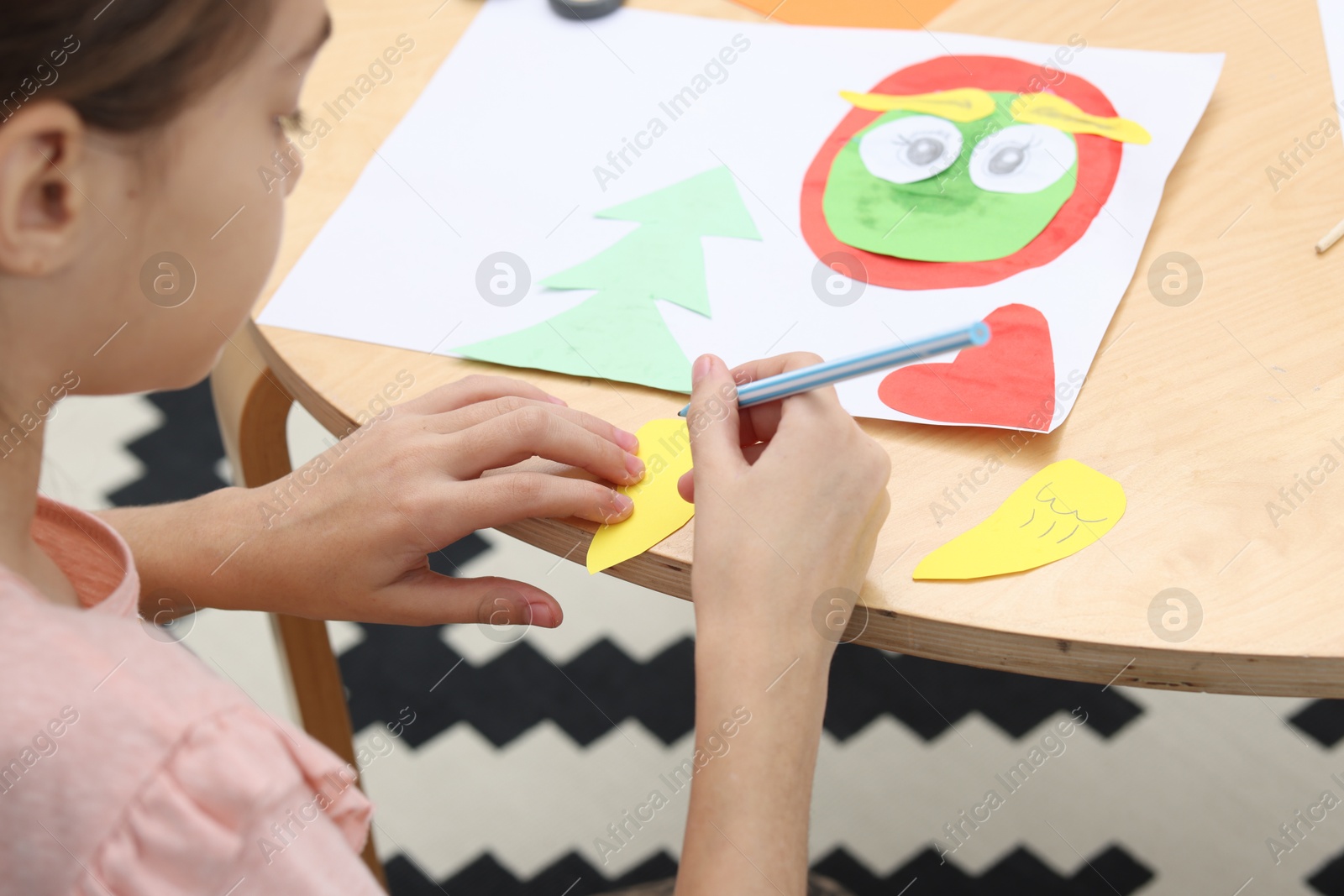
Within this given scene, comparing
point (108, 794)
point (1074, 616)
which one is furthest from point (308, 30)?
point (1074, 616)

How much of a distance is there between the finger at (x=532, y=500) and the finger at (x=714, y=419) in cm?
5

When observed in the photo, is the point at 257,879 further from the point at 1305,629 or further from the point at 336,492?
the point at 1305,629

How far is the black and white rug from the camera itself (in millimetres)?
1134

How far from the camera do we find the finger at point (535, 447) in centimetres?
60

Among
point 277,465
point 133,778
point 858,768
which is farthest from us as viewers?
point 858,768

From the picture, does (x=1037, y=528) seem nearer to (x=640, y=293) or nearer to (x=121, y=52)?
(x=640, y=293)

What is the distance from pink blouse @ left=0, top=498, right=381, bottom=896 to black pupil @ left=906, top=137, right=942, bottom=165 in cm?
52

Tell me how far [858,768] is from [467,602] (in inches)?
28.0

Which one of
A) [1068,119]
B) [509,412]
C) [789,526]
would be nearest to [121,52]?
[509,412]

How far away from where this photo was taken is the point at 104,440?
64.4 inches

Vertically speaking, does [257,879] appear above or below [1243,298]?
below

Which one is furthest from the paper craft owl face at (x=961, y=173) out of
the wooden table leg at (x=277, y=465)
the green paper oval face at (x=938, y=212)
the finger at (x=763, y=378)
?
the wooden table leg at (x=277, y=465)

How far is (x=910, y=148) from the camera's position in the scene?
0.75 m

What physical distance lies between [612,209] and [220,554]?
12.7 inches
